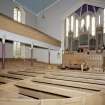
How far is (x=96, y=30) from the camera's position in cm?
1373

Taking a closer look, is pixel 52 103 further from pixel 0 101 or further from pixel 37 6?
pixel 37 6

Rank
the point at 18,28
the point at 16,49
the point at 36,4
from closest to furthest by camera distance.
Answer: the point at 18,28, the point at 16,49, the point at 36,4

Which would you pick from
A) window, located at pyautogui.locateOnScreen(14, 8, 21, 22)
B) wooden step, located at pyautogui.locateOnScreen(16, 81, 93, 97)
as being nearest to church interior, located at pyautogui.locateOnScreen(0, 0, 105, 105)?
window, located at pyautogui.locateOnScreen(14, 8, 21, 22)

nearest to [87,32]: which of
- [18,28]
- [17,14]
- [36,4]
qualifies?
[36,4]

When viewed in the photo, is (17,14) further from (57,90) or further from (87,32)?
(57,90)

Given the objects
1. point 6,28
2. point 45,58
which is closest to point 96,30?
point 45,58

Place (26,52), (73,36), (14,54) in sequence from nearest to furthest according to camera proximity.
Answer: (14,54), (26,52), (73,36)

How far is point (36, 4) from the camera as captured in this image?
480 inches

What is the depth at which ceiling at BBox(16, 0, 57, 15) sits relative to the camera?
11594 mm

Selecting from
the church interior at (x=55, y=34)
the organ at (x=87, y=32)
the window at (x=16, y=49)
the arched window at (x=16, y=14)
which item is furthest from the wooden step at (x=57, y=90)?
the organ at (x=87, y=32)

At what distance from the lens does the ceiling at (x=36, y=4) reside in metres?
11.6

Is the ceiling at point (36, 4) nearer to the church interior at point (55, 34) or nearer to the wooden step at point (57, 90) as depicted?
the church interior at point (55, 34)

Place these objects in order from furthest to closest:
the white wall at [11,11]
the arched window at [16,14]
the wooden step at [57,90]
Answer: the arched window at [16,14]
the white wall at [11,11]
the wooden step at [57,90]

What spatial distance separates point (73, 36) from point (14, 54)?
6.10 metres
